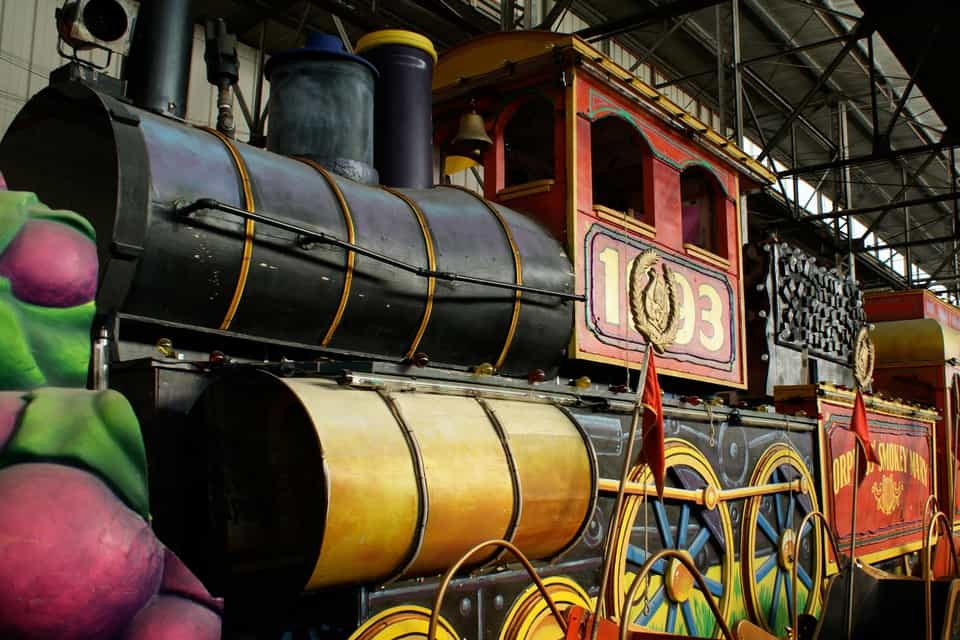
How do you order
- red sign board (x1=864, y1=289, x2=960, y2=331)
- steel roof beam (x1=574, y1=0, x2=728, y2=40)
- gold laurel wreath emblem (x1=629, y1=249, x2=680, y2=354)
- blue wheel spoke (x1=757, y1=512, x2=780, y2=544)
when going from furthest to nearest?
red sign board (x1=864, y1=289, x2=960, y2=331) < steel roof beam (x1=574, y1=0, x2=728, y2=40) < blue wheel spoke (x1=757, y1=512, x2=780, y2=544) < gold laurel wreath emblem (x1=629, y1=249, x2=680, y2=354)

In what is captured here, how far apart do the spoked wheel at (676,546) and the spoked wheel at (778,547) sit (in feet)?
0.86

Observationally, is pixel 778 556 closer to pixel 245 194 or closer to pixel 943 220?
pixel 245 194

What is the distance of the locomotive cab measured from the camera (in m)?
4.27

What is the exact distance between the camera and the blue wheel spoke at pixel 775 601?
4.58 meters

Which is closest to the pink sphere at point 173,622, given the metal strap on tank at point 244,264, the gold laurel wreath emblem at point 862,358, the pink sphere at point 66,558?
the pink sphere at point 66,558

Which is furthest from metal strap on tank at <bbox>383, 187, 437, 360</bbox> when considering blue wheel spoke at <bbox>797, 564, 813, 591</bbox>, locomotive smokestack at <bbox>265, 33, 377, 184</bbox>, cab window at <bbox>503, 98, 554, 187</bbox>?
blue wheel spoke at <bbox>797, 564, 813, 591</bbox>

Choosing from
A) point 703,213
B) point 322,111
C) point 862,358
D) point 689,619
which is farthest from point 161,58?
point 862,358

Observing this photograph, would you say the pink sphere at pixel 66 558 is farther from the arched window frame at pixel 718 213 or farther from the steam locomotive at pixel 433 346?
the arched window frame at pixel 718 213

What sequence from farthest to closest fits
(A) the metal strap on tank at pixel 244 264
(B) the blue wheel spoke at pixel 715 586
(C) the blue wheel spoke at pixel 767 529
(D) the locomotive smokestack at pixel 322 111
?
(C) the blue wheel spoke at pixel 767 529
(B) the blue wheel spoke at pixel 715 586
(D) the locomotive smokestack at pixel 322 111
(A) the metal strap on tank at pixel 244 264

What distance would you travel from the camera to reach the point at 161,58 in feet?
10.7

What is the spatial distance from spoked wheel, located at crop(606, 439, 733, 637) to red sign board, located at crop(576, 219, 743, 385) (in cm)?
60

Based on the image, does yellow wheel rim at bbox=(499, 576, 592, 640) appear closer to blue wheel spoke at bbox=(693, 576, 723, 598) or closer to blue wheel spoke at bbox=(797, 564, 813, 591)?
blue wheel spoke at bbox=(693, 576, 723, 598)

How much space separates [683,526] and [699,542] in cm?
17

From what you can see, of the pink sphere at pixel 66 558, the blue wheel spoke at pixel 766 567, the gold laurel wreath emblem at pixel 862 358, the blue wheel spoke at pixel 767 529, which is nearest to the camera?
the pink sphere at pixel 66 558
